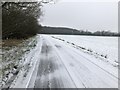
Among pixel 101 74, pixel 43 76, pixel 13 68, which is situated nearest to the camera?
pixel 43 76

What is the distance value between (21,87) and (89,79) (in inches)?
114

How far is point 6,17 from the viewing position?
23.5 m

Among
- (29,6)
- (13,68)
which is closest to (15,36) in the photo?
(29,6)

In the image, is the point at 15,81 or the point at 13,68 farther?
the point at 13,68

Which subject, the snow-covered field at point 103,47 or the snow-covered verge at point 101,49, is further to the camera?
the snow-covered field at point 103,47

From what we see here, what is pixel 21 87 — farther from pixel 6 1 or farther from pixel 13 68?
pixel 6 1

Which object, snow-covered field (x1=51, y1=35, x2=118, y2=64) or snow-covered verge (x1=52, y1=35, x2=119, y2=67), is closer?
snow-covered verge (x1=52, y1=35, x2=119, y2=67)

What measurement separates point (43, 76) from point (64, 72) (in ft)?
4.97

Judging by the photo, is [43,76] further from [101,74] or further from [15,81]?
[101,74]

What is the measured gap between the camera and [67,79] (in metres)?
11.1

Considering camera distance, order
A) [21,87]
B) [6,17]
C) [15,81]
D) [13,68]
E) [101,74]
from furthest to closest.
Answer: [6,17]
[13,68]
[101,74]
[15,81]
[21,87]

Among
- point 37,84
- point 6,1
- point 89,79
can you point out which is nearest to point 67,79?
point 89,79

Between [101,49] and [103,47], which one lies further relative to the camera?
[103,47]

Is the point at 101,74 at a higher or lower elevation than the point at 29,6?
lower
